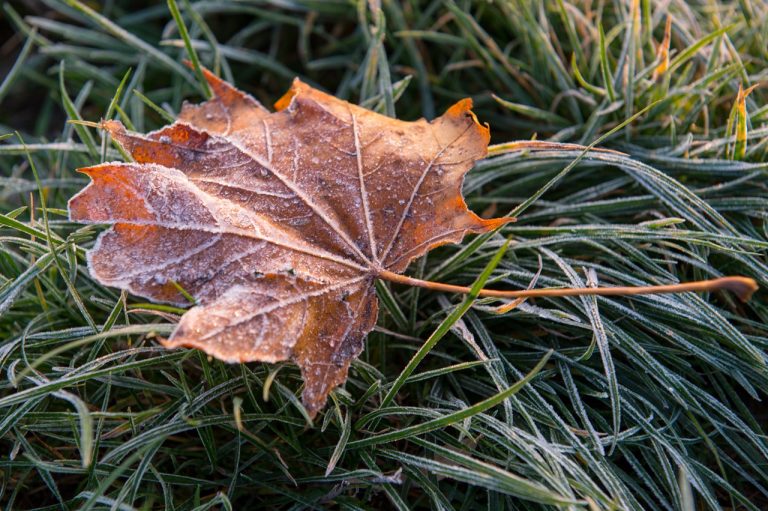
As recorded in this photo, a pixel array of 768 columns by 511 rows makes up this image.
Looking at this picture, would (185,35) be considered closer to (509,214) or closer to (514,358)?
(509,214)

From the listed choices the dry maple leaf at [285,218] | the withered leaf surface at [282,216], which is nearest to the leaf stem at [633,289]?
the dry maple leaf at [285,218]

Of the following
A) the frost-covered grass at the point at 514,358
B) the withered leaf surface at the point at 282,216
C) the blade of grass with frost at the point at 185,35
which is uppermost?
the blade of grass with frost at the point at 185,35

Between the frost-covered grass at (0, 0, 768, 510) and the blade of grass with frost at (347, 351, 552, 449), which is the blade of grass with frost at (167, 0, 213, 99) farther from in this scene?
the blade of grass with frost at (347, 351, 552, 449)

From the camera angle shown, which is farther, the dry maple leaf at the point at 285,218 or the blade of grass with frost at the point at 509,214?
the blade of grass with frost at the point at 509,214

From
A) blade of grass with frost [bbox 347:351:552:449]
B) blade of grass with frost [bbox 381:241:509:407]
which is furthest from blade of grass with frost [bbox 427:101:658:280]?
blade of grass with frost [bbox 347:351:552:449]

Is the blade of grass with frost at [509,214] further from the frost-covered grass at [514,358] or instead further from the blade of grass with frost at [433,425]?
the blade of grass with frost at [433,425]

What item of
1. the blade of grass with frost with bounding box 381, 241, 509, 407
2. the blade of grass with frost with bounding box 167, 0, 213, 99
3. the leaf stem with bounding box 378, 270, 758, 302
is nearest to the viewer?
the leaf stem with bounding box 378, 270, 758, 302

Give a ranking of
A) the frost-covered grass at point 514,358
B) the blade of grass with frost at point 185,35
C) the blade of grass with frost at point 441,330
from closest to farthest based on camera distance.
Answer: the blade of grass with frost at point 441,330 < the frost-covered grass at point 514,358 < the blade of grass with frost at point 185,35
